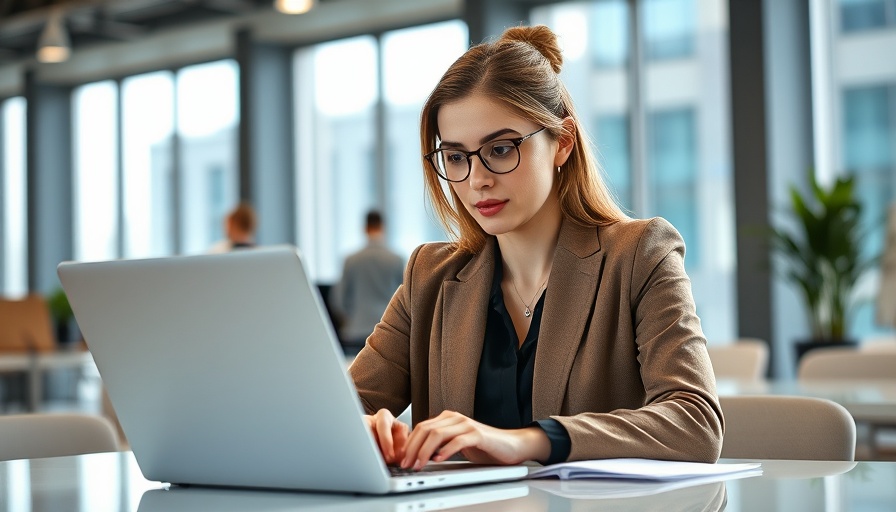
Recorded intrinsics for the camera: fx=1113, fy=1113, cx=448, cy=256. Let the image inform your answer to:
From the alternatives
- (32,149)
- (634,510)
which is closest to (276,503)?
(634,510)

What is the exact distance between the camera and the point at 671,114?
782 cm

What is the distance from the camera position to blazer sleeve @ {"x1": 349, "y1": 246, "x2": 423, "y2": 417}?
183 centimetres

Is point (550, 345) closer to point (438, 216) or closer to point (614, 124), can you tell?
point (438, 216)

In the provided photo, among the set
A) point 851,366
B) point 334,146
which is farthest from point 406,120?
point 851,366

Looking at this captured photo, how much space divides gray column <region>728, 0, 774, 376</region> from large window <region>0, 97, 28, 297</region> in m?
8.49

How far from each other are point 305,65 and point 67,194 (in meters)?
3.47

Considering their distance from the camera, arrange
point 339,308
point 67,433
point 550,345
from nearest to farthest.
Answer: point 550,345, point 67,433, point 339,308

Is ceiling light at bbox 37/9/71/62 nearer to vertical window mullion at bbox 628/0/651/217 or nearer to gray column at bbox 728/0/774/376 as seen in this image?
vertical window mullion at bbox 628/0/651/217

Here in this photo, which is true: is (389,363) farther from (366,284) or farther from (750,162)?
(366,284)

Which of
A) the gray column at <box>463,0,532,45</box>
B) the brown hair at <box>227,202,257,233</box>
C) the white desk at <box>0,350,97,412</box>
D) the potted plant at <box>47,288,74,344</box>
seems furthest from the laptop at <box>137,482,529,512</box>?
the gray column at <box>463,0,532,45</box>

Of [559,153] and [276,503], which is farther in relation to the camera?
[559,153]

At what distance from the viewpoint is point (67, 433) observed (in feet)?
6.50

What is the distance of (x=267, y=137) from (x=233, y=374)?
8.90m

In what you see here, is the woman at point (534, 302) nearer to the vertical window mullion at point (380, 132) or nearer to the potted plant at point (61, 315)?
the potted plant at point (61, 315)
